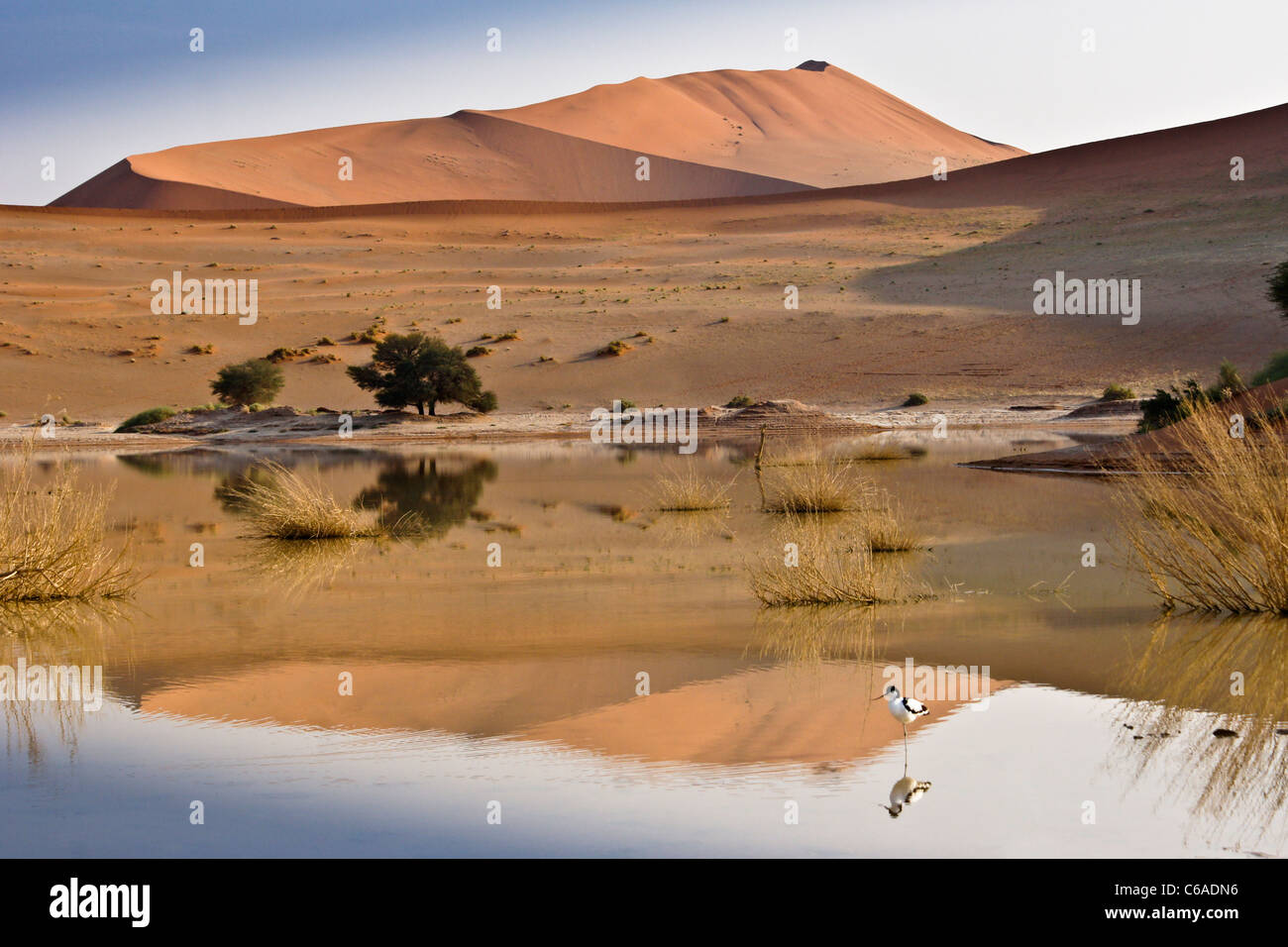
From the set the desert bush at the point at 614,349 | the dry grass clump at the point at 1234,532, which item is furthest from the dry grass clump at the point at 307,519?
the desert bush at the point at 614,349

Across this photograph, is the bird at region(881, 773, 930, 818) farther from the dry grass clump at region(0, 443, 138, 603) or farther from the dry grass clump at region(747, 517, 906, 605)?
the dry grass clump at region(0, 443, 138, 603)

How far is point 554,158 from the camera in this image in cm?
13275

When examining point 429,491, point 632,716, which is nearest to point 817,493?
point 429,491

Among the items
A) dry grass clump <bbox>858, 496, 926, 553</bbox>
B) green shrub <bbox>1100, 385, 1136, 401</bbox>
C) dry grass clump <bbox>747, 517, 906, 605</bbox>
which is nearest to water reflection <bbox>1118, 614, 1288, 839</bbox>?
dry grass clump <bbox>747, 517, 906, 605</bbox>

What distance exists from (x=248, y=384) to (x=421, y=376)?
7529 mm

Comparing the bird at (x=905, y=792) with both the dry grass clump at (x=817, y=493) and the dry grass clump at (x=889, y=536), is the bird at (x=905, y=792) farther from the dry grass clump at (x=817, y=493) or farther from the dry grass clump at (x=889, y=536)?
the dry grass clump at (x=817, y=493)

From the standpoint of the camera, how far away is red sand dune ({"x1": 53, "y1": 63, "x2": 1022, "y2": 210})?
124 meters

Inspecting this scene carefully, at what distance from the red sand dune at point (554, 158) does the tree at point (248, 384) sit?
73.6 m

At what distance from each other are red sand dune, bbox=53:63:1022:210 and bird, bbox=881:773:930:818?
382ft

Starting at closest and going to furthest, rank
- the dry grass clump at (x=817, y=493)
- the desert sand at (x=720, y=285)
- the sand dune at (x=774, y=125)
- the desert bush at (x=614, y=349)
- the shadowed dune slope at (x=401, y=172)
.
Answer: the dry grass clump at (x=817, y=493) < the desert sand at (x=720, y=285) < the desert bush at (x=614, y=349) < the shadowed dune slope at (x=401, y=172) < the sand dune at (x=774, y=125)

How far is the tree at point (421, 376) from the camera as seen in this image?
41.7 metres

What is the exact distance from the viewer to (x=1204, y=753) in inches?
243

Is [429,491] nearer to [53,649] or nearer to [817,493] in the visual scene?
[817,493]

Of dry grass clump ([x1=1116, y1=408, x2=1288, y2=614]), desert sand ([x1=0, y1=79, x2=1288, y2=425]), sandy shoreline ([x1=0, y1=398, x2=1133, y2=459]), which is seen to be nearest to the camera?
dry grass clump ([x1=1116, y1=408, x2=1288, y2=614])
